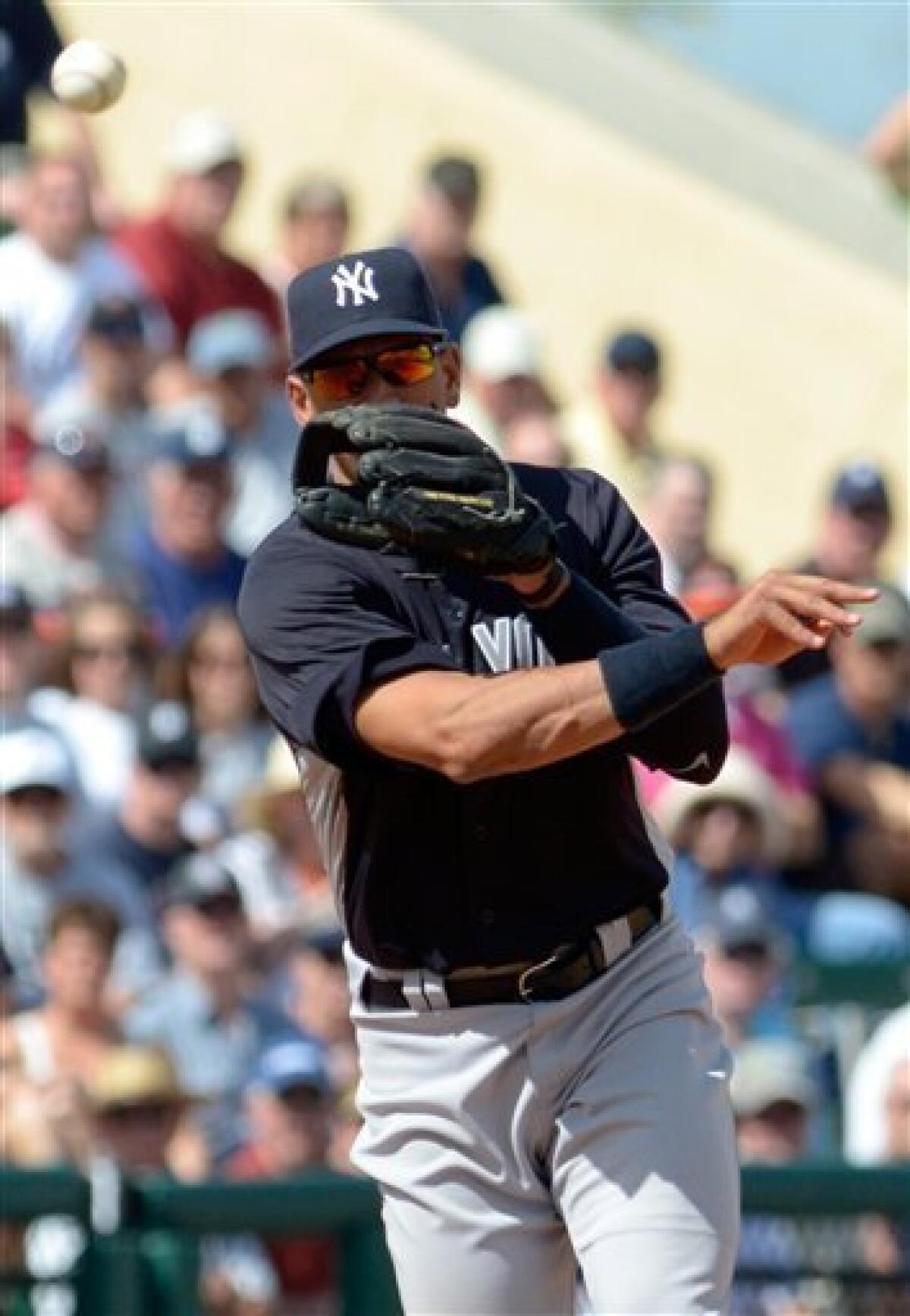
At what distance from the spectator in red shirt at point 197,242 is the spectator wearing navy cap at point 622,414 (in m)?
1.17

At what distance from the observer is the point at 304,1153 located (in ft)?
25.7

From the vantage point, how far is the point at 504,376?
35.9 ft

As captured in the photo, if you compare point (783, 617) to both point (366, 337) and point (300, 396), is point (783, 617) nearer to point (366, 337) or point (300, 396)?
point (366, 337)

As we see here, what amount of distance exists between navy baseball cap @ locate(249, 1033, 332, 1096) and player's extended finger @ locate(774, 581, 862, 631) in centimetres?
383

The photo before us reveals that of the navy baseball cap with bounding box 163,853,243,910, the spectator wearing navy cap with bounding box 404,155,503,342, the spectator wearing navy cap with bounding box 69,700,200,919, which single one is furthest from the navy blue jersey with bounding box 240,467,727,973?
the spectator wearing navy cap with bounding box 404,155,503,342

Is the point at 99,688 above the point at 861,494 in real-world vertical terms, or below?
below

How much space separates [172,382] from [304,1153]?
345 centimetres

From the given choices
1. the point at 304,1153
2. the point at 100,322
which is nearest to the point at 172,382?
the point at 100,322

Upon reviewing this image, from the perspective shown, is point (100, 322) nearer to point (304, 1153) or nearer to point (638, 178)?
point (304, 1153)

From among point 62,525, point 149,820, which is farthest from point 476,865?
point 62,525

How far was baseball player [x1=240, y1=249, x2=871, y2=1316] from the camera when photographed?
4480 mm

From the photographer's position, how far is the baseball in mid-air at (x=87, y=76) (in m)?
5.91

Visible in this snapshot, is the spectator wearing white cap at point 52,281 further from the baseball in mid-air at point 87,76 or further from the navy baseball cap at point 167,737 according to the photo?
the baseball in mid-air at point 87,76

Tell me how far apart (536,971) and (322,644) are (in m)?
0.56
